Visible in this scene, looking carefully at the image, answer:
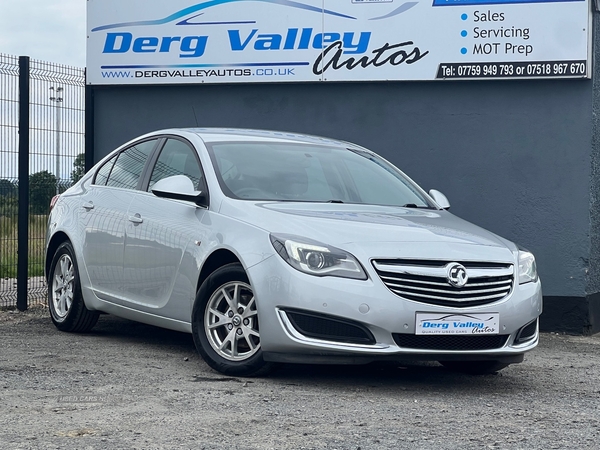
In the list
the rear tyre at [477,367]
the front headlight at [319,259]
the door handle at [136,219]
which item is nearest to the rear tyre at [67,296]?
the door handle at [136,219]

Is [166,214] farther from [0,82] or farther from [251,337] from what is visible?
[0,82]

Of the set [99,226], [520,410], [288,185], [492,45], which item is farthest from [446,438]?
[492,45]

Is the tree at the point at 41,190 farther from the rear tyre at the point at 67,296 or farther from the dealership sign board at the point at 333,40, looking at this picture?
the rear tyre at the point at 67,296

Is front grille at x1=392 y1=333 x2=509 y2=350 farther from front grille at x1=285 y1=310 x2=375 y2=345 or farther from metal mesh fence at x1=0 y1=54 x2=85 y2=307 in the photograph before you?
metal mesh fence at x1=0 y1=54 x2=85 y2=307

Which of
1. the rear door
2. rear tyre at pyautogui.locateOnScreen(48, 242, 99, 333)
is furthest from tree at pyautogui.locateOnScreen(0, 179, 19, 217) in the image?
the rear door

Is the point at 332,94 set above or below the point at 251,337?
above

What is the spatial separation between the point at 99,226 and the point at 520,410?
12.3 feet

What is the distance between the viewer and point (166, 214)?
7.26 meters

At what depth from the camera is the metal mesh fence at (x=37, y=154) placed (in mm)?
10148

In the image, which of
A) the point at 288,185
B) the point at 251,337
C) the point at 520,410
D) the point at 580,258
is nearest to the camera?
the point at 520,410

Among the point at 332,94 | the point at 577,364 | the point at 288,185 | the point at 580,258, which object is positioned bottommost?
the point at 577,364

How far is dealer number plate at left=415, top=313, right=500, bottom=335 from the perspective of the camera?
6004mm

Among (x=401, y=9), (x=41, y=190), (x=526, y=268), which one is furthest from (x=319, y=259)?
(x=41, y=190)

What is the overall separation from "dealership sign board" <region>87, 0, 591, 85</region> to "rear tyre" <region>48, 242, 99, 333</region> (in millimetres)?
3198
